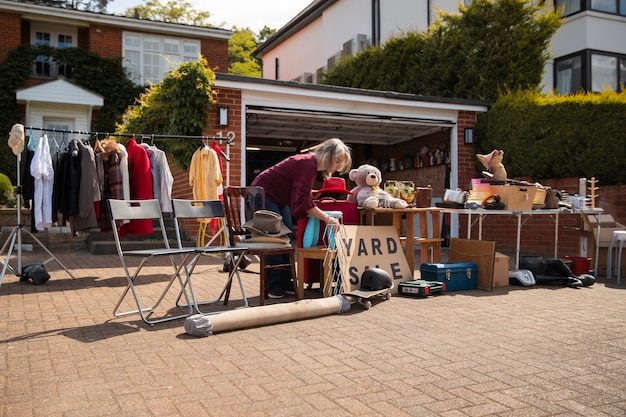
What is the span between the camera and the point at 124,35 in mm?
20781

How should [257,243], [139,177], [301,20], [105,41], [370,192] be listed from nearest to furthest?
[257,243] < [370,192] < [139,177] < [105,41] < [301,20]

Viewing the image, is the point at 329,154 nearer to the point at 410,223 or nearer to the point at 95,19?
the point at 410,223

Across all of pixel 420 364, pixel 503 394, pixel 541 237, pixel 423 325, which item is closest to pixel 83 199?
pixel 423 325

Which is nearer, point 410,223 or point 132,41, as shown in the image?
point 410,223

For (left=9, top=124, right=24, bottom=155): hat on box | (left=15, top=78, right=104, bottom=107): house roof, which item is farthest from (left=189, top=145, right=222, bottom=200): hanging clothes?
(left=15, top=78, right=104, bottom=107): house roof

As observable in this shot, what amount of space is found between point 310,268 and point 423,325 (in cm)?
201

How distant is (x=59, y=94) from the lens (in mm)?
18875

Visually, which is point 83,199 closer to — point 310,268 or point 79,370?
point 310,268

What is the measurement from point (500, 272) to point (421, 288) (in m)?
1.50

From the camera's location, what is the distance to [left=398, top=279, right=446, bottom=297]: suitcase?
6.05m

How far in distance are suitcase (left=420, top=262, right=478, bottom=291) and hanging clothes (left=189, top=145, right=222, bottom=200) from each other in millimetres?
3629

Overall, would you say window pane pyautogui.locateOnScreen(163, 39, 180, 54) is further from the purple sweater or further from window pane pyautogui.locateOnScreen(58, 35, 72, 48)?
the purple sweater

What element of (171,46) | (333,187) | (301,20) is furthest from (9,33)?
(333,187)

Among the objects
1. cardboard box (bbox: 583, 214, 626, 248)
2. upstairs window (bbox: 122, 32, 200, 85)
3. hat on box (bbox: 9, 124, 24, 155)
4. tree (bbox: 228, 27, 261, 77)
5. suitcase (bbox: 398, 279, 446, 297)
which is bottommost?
suitcase (bbox: 398, 279, 446, 297)
